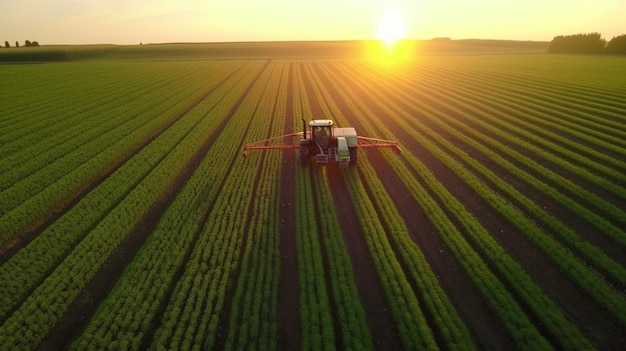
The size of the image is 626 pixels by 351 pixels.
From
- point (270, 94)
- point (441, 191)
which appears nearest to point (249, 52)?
point (270, 94)

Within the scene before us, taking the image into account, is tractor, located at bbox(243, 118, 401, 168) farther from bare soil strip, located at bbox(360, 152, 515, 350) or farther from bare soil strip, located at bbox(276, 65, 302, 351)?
bare soil strip, located at bbox(360, 152, 515, 350)

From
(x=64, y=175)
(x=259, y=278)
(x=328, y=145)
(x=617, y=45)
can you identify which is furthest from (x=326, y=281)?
(x=617, y=45)

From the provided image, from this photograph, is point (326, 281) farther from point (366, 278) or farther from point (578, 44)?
point (578, 44)

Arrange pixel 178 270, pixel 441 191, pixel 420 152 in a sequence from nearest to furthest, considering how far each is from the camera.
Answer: pixel 178 270 < pixel 441 191 < pixel 420 152

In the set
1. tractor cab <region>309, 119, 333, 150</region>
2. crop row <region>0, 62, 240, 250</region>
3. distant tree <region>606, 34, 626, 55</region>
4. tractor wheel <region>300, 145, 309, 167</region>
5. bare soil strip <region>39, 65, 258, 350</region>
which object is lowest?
bare soil strip <region>39, 65, 258, 350</region>

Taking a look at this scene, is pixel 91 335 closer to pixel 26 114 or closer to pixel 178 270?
pixel 178 270

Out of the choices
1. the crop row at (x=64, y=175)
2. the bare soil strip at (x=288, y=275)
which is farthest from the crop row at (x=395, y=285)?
the crop row at (x=64, y=175)

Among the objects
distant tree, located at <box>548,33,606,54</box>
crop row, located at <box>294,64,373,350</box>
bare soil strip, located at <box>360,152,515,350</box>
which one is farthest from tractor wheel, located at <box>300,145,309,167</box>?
distant tree, located at <box>548,33,606,54</box>
